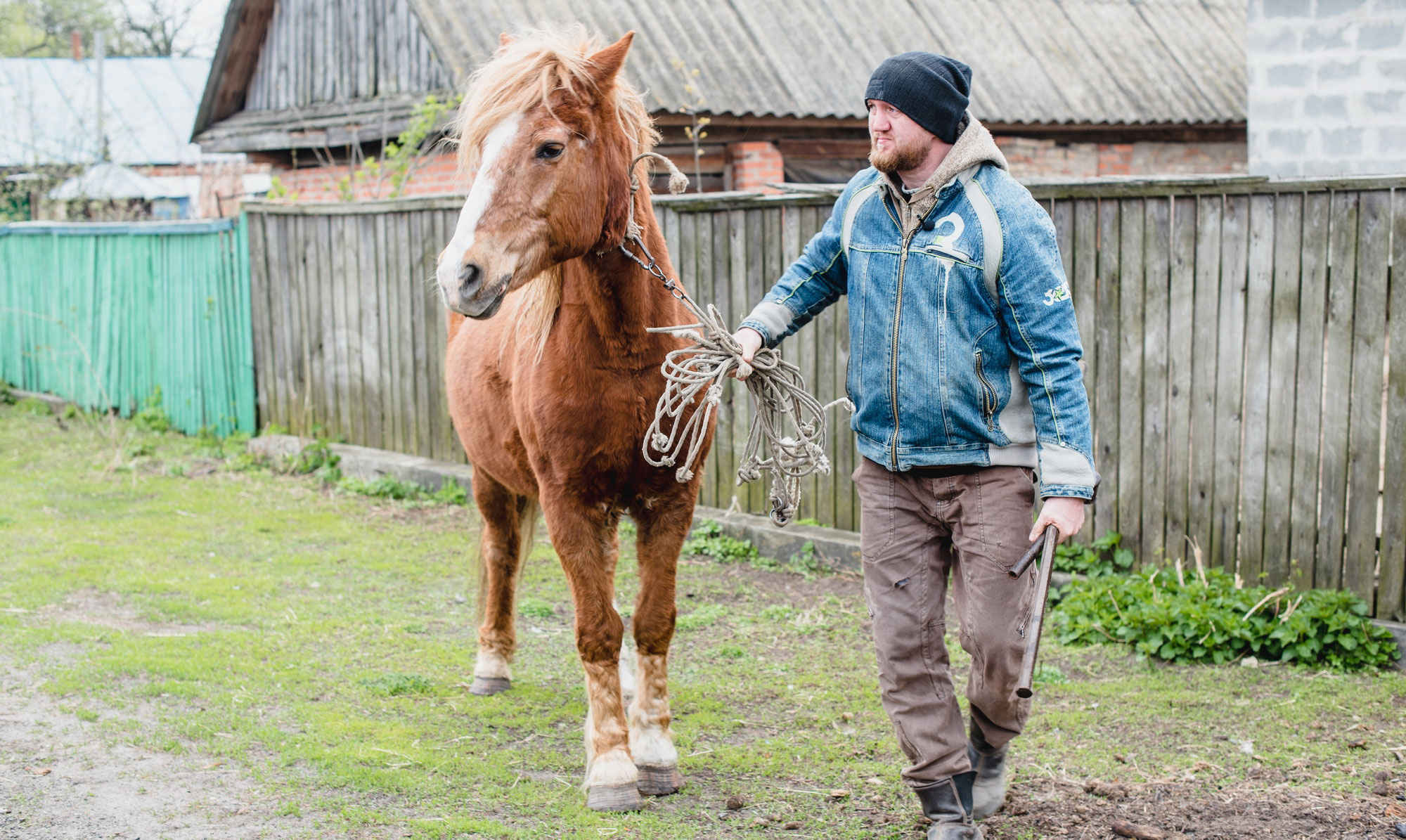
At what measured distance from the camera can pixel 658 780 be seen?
422 cm

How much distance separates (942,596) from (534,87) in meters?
1.89

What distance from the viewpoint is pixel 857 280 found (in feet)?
11.9

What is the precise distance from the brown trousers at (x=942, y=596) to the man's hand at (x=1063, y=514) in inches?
5.6

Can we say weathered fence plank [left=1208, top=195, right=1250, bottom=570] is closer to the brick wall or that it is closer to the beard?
the beard

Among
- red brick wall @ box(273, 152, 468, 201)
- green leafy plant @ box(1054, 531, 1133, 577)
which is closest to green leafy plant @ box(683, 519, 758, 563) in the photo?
green leafy plant @ box(1054, 531, 1133, 577)

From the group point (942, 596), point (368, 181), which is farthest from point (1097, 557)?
point (368, 181)

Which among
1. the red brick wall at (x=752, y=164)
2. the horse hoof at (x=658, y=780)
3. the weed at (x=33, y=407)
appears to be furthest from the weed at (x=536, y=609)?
the weed at (x=33, y=407)

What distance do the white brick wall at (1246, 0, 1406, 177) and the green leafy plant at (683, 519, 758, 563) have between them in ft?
14.5

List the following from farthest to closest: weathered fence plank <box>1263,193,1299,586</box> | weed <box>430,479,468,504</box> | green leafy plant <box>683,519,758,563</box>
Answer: weed <box>430,479,468,504</box> < green leafy plant <box>683,519,758,563</box> < weathered fence plank <box>1263,193,1299,586</box>

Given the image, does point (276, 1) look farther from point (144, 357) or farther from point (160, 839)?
point (160, 839)

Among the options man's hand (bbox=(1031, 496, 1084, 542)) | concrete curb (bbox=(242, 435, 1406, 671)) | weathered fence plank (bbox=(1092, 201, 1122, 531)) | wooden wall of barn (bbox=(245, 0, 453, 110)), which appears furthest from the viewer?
wooden wall of barn (bbox=(245, 0, 453, 110))

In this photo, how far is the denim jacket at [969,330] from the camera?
11.0ft

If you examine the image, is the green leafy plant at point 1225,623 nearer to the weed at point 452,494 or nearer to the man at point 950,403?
the man at point 950,403

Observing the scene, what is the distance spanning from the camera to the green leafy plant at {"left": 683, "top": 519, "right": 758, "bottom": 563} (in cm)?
758
